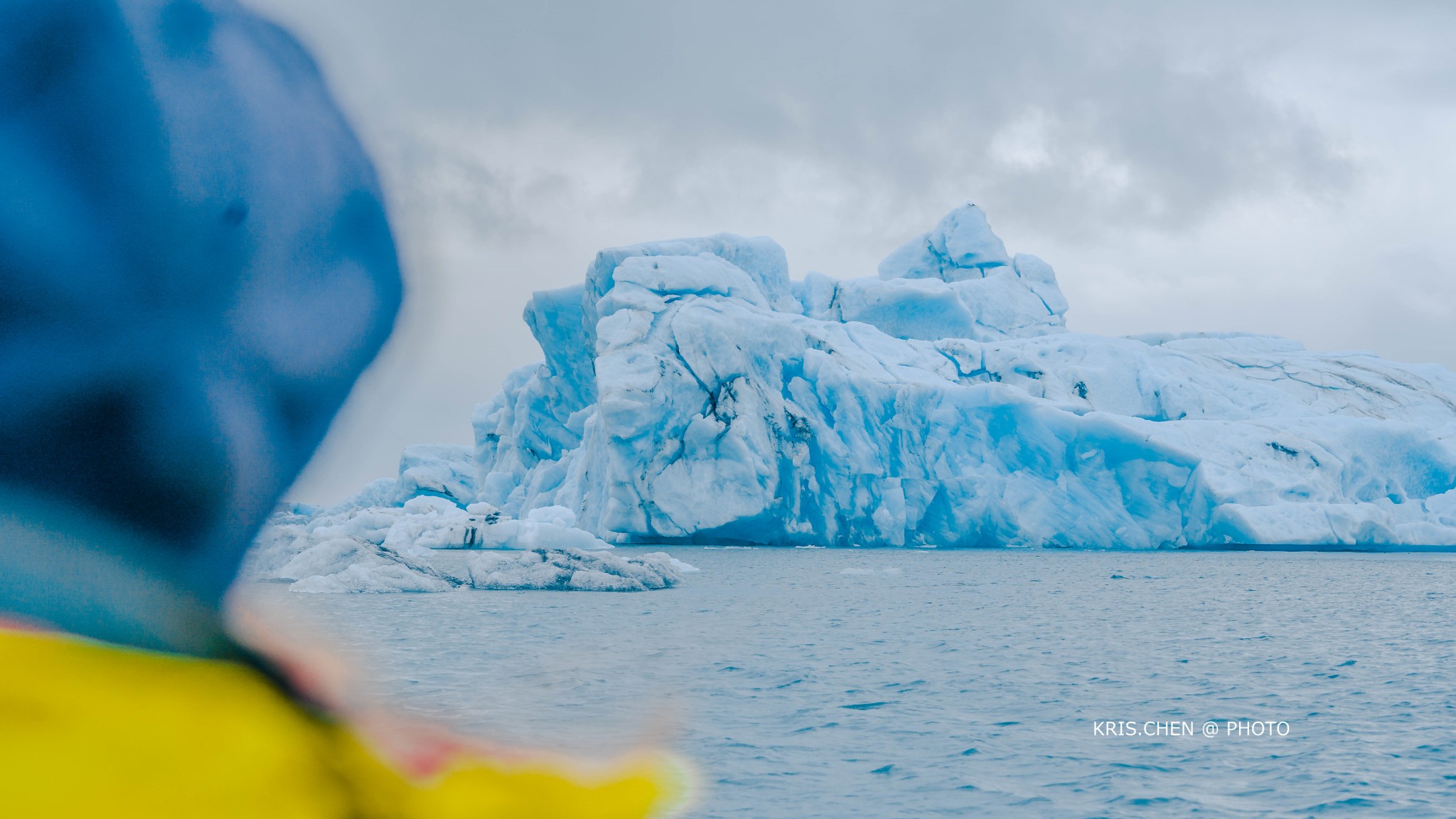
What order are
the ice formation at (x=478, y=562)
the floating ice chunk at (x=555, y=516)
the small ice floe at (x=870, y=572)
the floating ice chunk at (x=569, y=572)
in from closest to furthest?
the ice formation at (x=478, y=562)
the floating ice chunk at (x=569, y=572)
the small ice floe at (x=870, y=572)
the floating ice chunk at (x=555, y=516)

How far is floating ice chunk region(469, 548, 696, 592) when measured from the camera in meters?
17.7

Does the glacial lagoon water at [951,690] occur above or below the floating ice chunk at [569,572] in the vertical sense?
below

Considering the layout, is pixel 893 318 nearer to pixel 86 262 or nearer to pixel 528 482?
pixel 528 482

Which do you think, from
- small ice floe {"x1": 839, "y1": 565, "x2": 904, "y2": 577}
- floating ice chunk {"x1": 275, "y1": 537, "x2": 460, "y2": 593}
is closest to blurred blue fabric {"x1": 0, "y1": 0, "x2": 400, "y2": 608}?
floating ice chunk {"x1": 275, "y1": 537, "x2": 460, "y2": 593}

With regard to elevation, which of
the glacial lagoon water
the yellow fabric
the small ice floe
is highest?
the yellow fabric

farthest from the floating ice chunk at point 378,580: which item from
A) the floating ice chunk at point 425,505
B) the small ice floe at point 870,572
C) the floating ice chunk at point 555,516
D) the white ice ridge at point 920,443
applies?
the floating ice chunk at point 425,505

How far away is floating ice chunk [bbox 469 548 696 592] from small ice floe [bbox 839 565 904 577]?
6.10 metres

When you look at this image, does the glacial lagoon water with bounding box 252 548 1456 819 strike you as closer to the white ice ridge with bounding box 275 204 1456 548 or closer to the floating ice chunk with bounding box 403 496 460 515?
the white ice ridge with bounding box 275 204 1456 548

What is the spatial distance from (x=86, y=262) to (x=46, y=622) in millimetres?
162

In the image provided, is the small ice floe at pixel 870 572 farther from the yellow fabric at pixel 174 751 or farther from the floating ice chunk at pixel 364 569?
the yellow fabric at pixel 174 751

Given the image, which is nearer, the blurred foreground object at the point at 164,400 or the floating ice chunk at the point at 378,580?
the blurred foreground object at the point at 164,400

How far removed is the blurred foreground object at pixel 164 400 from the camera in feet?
1.48

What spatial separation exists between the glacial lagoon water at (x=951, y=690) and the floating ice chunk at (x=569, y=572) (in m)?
0.39

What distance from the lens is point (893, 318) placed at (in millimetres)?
37750
